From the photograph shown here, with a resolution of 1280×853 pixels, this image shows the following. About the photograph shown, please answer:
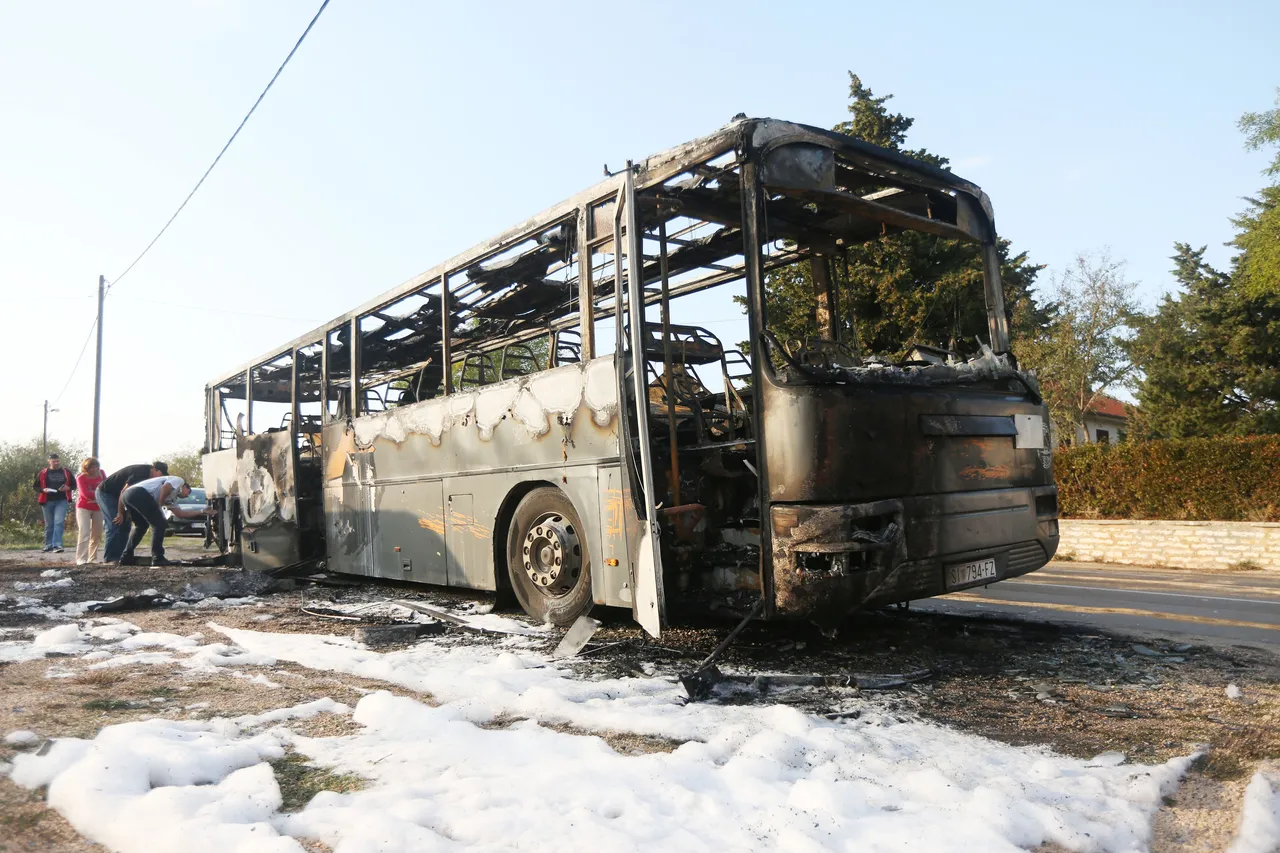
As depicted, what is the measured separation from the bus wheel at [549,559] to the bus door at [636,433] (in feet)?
2.47

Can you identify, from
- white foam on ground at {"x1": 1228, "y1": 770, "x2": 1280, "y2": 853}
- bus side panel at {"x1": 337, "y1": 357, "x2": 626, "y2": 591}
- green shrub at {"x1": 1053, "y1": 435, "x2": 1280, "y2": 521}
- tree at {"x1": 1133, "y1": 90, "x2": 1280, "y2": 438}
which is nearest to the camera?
white foam on ground at {"x1": 1228, "y1": 770, "x2": 1280, "y2": 853}

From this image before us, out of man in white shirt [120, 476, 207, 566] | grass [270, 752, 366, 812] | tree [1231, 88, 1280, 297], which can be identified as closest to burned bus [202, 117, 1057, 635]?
grass [270, 752, 366, 812]

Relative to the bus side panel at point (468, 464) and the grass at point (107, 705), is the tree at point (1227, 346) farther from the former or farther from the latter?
the grass at point (107, 705)

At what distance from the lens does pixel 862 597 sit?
4.63m

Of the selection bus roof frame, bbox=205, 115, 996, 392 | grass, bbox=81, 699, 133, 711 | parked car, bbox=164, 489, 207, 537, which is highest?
bus roof frame, bbox=205, 115, 996, 392

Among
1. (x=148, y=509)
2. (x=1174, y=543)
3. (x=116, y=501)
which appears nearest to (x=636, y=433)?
(x=148, y=509)

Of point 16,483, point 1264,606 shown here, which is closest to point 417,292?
point 1264,606

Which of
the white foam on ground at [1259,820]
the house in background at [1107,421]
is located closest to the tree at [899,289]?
the white foam on ground at [1259,820]

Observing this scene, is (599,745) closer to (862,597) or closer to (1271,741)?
(862,597)

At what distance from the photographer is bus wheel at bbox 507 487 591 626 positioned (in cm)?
595

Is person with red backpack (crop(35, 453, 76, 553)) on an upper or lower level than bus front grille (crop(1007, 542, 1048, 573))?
upper

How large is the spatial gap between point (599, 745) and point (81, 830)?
1734mm

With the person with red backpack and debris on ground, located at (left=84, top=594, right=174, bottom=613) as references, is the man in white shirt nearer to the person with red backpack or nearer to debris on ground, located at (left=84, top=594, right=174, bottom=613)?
the person with red backpack

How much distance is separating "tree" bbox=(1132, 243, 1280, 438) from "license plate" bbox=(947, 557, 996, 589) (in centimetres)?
2573
